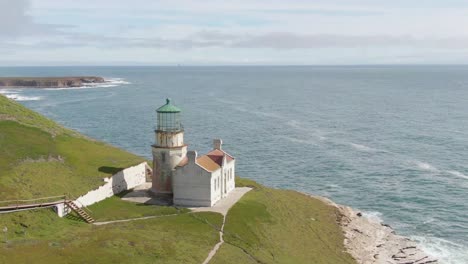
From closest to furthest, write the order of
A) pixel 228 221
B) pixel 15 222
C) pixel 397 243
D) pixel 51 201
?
pixel 15 222 < pixel 51 201 < pixel 228 221 < pixel 397 243

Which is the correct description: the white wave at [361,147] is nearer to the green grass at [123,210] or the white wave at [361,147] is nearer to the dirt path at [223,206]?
the dirt path at [223,206]

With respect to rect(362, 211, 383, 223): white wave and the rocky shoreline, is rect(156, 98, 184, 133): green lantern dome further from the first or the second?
rect(362, 211, 383, 223): white wave

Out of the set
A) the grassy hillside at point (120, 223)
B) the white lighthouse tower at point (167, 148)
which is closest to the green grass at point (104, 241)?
the grassy hillside at point (120, 223)

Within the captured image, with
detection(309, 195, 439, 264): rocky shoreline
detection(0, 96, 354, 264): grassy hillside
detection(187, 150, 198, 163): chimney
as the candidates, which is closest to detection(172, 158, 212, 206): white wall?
detection(187, 150, 198, 163): chimney

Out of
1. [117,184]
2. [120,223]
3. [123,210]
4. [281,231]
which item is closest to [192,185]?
[123,210]

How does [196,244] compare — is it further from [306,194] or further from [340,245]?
[306,194]

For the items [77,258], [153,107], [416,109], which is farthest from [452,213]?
[153,107]

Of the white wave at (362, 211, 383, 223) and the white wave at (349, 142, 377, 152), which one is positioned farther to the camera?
the white wave at (349, 142, 377, 152)
